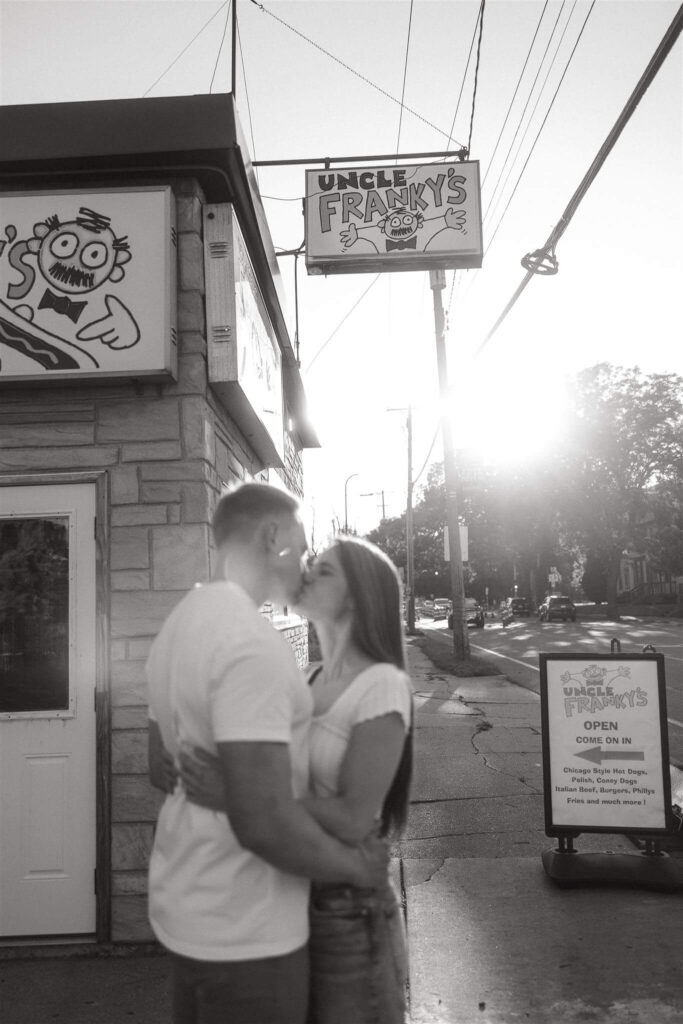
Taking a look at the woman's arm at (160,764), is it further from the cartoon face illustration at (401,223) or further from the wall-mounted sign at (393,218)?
the cartoon face illustration at (401,223)

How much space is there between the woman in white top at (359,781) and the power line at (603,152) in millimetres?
4719

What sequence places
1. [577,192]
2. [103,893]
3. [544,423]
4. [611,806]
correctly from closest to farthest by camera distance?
[103,893], [611,806], [577,192], [544,423]

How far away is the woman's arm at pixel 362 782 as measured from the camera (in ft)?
5.44

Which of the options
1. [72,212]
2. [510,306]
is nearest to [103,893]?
[72,212]

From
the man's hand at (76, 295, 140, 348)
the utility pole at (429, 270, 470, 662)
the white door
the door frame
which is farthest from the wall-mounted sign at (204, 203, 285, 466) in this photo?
the utility pole at (429, 270, 470, 662)

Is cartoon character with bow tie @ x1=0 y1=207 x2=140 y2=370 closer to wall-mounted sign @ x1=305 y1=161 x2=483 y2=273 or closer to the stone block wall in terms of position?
the stone block wall

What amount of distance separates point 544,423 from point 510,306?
37.9 m

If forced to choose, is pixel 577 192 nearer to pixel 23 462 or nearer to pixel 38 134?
pixel 38 134

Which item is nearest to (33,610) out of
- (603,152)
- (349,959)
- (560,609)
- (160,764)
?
(160,764)

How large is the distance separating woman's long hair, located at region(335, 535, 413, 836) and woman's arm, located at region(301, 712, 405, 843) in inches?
6.6

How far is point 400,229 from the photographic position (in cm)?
811

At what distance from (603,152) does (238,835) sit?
19.8 feet

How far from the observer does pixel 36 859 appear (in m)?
4.26

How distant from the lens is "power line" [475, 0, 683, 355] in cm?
517
